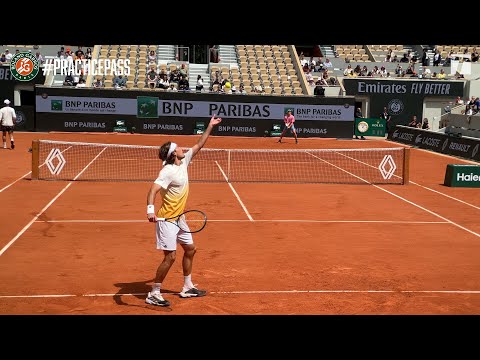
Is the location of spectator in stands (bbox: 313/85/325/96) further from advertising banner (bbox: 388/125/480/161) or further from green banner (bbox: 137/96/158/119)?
green banner (bbox: 137/96/158/119)

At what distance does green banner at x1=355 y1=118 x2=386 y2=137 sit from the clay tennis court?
2169 cm

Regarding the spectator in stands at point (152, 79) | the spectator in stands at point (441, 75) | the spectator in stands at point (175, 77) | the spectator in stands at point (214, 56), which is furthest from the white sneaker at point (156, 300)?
the spectator in stands at point (441, 75)

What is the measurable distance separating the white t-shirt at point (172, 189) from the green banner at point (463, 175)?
46.4 ft

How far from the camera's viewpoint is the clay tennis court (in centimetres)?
865

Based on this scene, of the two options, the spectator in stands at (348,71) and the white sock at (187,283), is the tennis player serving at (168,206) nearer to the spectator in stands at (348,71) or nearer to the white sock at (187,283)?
the white sock at (187,283)

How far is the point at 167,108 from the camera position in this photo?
3791 centimetres

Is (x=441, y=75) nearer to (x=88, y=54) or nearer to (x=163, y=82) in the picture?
(x=163, y=82)

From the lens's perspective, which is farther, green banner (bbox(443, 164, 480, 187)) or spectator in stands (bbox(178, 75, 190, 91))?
spectator in stands (bbox(178, 75, 190, 91))

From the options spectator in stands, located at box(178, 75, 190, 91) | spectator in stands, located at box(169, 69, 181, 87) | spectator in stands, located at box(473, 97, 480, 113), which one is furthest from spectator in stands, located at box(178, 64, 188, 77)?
spectator in stands, located at box(473, 97, 480, 113)

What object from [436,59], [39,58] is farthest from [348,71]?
[39,58]

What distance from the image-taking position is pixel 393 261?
1104 cm
